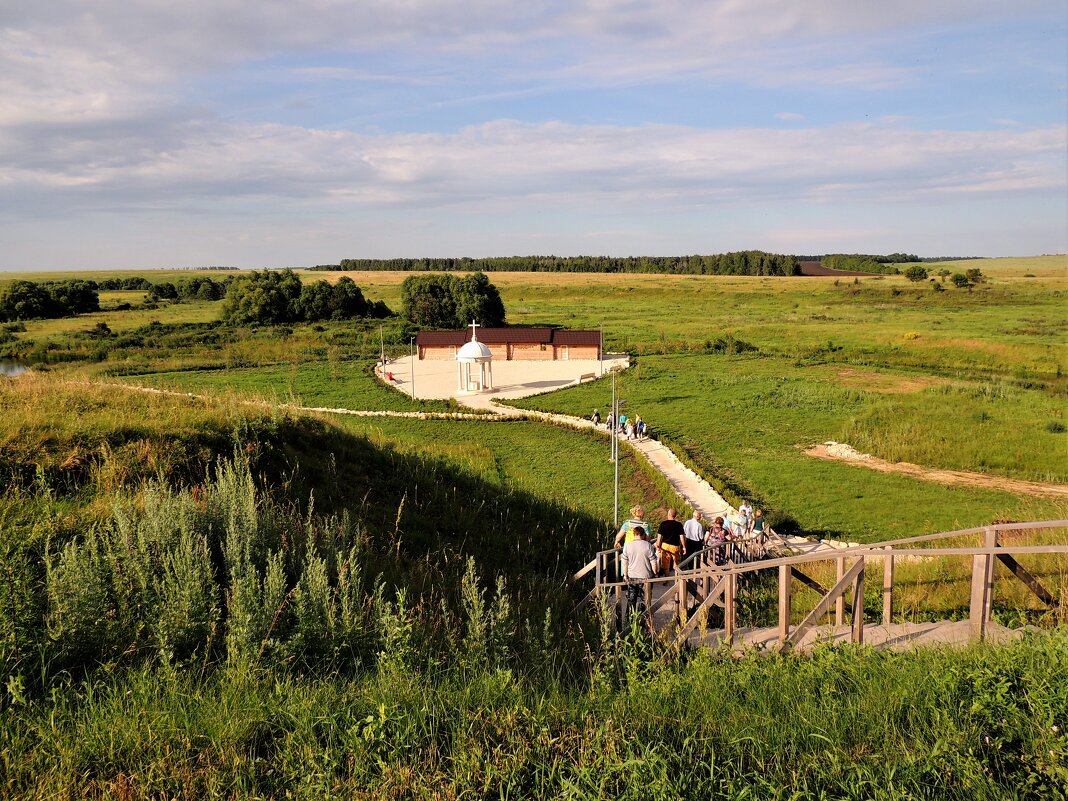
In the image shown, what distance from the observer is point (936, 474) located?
2391 cm

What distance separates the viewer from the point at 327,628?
195 inches

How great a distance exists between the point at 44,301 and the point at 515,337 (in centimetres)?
6150

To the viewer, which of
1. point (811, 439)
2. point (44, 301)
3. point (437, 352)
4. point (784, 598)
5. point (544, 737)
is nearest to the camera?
point (544, 737)

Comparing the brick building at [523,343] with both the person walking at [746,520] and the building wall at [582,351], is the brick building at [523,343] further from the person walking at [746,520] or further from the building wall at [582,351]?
the person walking at [746,520]

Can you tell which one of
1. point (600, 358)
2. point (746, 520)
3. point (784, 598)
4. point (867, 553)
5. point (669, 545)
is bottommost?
point (746, 520)

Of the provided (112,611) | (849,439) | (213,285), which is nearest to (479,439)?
(849,439)

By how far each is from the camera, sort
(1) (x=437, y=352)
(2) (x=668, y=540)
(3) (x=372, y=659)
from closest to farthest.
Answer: (3) (x=372, y=659)
(2) (x=668, y=540)
(1) (x=437, y=352)

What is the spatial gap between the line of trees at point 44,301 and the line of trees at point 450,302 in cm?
4243

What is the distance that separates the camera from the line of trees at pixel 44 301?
8006 centimetres

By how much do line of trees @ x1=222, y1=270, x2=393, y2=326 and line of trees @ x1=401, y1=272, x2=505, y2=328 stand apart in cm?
985

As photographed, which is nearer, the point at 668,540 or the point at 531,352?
the point at 668,540

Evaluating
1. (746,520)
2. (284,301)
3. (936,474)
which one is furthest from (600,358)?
(284,301)

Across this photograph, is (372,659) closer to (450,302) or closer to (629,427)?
(629,427)

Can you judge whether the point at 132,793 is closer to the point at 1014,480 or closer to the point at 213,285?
the point at 1014,480
